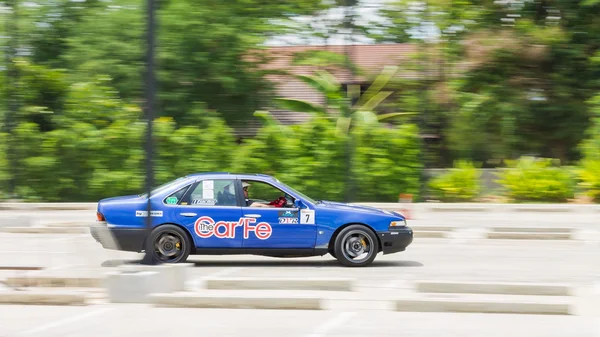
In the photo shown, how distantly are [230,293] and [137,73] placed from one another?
2299 centimetres

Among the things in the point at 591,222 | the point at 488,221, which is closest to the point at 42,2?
the point at 488,221

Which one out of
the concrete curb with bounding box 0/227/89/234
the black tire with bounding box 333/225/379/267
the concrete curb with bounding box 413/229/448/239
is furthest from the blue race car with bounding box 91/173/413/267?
the concrete curb with bounding box 0/227/89/234

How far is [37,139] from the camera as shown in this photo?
98.9ft

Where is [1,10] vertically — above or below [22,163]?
above

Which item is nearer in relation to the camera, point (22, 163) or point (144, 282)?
point (144, 282)

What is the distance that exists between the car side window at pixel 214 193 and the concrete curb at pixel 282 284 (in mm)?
2628

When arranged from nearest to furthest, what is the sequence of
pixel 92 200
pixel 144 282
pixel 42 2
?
1. pixel 144 282
2. pixel 92 200
3. pixel 42 2

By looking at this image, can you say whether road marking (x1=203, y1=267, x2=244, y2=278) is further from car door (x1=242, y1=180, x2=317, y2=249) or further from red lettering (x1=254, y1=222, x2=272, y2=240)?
red lettering (x1=254, y1=222, x2=272, y2=240)

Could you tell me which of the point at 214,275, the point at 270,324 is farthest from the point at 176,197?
the point at 270,324

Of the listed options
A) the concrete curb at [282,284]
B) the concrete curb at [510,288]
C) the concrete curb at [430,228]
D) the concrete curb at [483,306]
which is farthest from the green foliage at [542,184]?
the concrete curb at [483,306]

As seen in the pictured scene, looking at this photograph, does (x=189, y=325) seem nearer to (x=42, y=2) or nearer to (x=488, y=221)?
(x=488, y=221)

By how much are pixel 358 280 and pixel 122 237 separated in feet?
12.1

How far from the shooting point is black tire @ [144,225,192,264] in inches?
519

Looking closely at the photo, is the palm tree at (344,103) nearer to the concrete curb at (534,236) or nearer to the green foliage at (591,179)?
the green foliage at (591,179)
